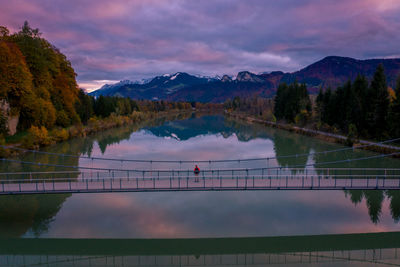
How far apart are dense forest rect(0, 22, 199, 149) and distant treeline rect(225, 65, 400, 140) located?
4049 centimetres

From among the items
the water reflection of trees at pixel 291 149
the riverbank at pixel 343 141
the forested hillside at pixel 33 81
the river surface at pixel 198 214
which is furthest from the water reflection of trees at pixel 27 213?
the riverbank at pixel 343 141

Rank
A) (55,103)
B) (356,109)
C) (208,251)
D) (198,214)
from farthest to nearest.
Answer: (55,103) → (356,109) → (198,214) → (208,251)

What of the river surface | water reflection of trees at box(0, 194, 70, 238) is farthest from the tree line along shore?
the river surface

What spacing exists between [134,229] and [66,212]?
5320mm

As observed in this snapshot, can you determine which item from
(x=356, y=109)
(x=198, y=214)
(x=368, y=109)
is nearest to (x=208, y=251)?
(x=198, y=214)

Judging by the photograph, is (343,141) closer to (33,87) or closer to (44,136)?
(44,136)

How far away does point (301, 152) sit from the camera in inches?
1476

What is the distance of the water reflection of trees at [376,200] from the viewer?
17.0 metres

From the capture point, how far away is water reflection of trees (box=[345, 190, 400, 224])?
1697cm

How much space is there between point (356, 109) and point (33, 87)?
4405 cm

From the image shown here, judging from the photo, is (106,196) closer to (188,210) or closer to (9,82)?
(188,210)

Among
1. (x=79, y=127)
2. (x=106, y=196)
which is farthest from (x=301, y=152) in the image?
(x=79, y=127)

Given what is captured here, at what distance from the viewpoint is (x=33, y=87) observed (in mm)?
36844

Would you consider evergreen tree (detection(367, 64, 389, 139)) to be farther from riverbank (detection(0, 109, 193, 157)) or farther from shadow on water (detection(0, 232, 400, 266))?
riverbank (detection(0, 109, 193, 157))
